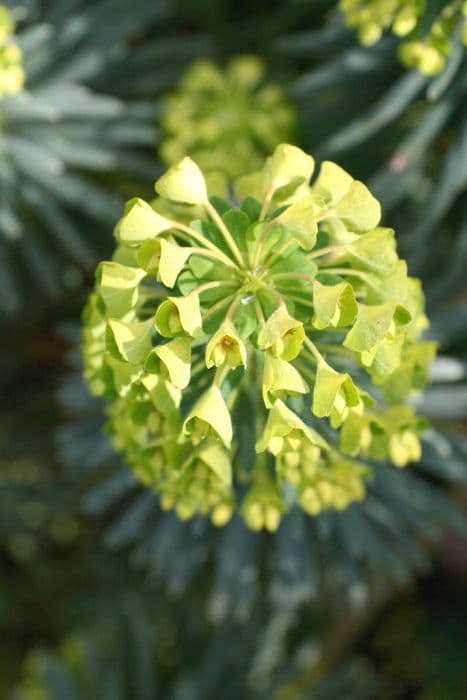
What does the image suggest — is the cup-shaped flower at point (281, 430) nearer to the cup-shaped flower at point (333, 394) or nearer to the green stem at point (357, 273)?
the cup-shaped flower at point (333, 394)

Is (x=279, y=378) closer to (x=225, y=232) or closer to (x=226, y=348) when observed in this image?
(x=226, y=348)

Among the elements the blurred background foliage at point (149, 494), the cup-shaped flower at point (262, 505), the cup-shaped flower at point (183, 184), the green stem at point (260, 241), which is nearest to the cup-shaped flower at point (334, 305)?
the green stem at point (260, 241)

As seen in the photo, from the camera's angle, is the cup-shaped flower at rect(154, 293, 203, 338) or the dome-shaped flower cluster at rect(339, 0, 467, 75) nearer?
the cup-shaped flower at rect(154, 293, 203, 338)

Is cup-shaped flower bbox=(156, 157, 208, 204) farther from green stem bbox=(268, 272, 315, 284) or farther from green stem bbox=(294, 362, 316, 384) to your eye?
green stem bbox=(294, 362, 316, 384)

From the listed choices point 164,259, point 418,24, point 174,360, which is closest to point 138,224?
point 164,259

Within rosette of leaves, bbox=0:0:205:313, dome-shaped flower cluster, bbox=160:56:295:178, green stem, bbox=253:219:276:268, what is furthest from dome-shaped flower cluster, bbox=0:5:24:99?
green stem, bbox=253:219:276:268
